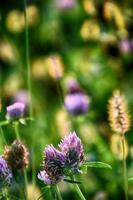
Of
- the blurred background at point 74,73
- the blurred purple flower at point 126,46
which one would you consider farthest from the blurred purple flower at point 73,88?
the blurred purple flower at point 126,46

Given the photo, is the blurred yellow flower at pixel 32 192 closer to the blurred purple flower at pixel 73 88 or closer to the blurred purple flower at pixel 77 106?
the blurred purple flower at pixel 77 106

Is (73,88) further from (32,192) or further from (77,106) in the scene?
(32,192)

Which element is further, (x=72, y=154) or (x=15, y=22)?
(x=15, y=22)

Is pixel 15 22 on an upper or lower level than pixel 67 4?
lower

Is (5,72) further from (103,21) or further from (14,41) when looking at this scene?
(103,21)

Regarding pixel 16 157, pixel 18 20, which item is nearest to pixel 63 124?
Result: pixel 16 157
